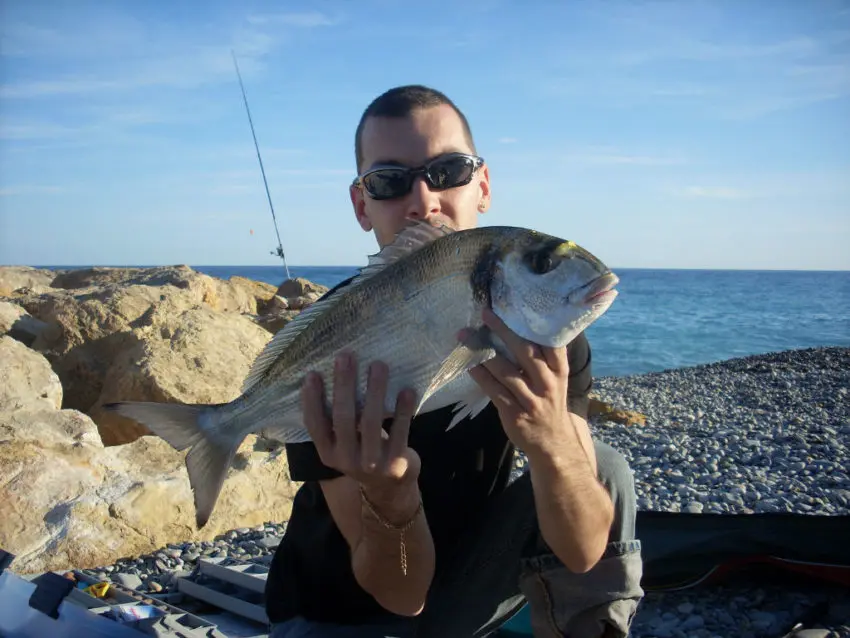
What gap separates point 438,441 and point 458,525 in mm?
443

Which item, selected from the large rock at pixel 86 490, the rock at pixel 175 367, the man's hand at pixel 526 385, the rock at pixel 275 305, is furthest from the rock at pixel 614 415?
the rock at pixel 275 305

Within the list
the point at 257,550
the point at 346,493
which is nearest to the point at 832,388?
the point at 257,550

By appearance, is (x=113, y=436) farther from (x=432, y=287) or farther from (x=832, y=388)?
(x=832, y=388)

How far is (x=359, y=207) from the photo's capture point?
3508mm

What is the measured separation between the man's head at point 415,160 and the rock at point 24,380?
12.8 feet

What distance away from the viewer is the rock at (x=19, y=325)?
25.9ft

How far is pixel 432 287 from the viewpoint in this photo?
2273 mm

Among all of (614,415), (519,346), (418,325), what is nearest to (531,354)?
(519,346)

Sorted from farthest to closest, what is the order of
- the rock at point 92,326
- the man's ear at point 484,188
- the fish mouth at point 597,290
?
the rock at point 92,326 < the man's ear at point 484,188 < the fish mouth at point 597,290

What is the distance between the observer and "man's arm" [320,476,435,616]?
257 centimetres

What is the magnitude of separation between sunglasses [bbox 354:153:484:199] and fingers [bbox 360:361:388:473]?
1095mm

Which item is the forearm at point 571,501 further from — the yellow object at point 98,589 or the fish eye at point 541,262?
the yellow object at point 98,589

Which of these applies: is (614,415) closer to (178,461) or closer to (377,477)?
(178,461)

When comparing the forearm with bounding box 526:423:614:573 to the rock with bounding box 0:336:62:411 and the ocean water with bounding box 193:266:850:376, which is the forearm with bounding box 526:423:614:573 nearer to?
the rock with bounding box 0:336:62:411
